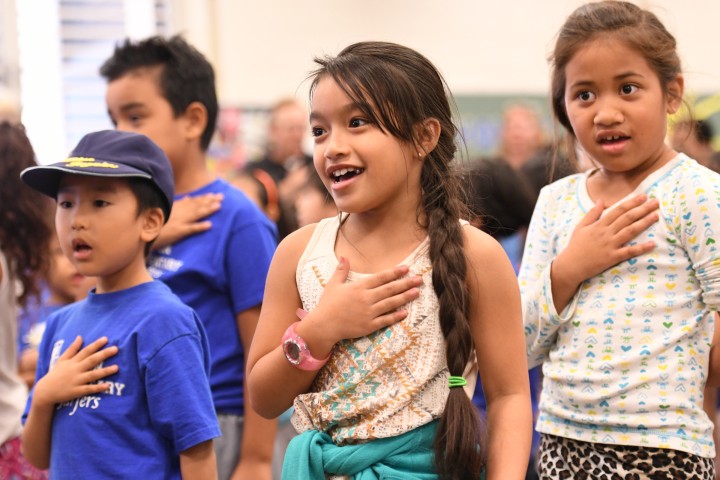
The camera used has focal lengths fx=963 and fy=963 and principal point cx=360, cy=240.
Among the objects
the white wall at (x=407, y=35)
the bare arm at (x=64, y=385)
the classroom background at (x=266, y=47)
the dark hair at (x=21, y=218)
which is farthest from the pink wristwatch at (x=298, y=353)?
the white wall at (x=407, y=35)

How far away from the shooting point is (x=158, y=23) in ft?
25.3

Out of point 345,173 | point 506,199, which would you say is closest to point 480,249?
point 345,173

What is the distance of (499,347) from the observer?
1.76 m

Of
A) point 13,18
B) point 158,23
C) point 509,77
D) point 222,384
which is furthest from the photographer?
point 509,77

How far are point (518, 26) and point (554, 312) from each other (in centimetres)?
734

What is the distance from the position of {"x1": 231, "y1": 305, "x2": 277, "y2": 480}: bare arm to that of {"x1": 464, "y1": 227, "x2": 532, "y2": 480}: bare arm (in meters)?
0.92

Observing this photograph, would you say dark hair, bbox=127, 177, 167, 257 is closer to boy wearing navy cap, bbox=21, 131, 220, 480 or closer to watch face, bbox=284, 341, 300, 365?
boy wearing navy cap, bbox=21, 131, 220, 480

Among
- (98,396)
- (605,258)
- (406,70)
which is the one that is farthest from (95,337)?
(605,258)

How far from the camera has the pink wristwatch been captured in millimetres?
1693

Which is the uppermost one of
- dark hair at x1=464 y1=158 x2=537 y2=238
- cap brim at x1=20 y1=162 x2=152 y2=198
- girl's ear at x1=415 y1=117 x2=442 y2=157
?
girl's ear at x1=415 y1=117 x2=442 y2=157

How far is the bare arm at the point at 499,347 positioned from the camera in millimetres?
1732

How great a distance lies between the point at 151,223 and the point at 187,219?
37 centimetres

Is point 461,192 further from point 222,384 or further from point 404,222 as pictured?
point 222,384

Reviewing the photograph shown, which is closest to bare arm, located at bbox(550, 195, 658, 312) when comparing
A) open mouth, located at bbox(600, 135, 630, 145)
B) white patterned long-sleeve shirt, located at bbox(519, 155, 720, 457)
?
white patterned long-sleeve shirt, located at bbox(519, 155, 720, 457)
